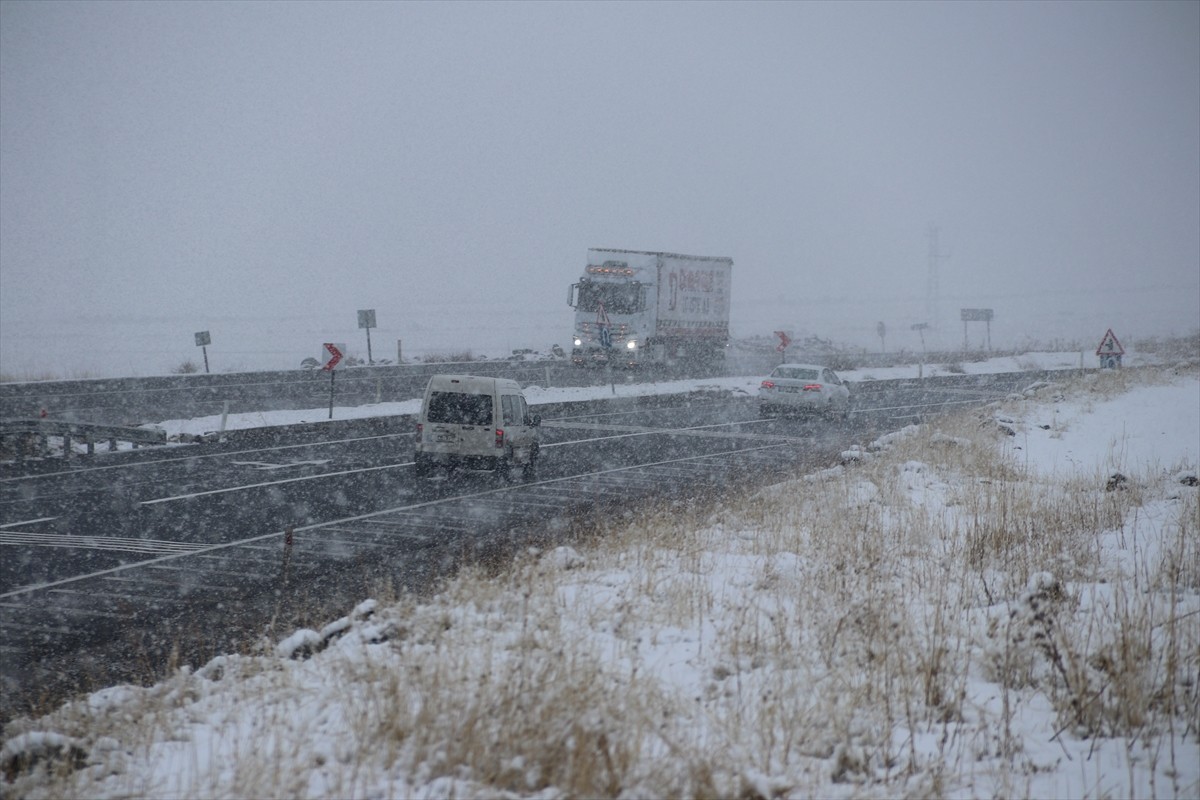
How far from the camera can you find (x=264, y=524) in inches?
546

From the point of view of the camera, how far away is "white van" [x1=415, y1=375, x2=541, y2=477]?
18281mm

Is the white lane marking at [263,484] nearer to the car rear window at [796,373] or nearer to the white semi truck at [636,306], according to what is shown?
the car rear window at [796,373]

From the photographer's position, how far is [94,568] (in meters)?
10.9

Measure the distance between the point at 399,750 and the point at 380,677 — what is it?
100 centimetres

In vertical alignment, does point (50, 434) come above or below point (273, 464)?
above

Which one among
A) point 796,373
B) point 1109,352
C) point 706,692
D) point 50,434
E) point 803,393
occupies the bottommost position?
point 706,692

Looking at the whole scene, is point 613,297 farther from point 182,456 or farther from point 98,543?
point 98,543

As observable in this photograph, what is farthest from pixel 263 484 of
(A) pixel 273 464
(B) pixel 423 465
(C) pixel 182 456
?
(C) pixel 182 456

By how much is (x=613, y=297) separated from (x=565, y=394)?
331 inches

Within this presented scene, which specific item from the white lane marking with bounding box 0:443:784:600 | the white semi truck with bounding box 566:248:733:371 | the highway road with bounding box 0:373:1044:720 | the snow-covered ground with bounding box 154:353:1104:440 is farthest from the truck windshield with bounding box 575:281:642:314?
the white lane marking with bounding box 0:443:784:600

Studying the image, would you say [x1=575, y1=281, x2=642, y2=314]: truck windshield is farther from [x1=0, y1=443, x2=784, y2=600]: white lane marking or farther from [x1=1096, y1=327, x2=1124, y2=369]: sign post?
[x1=0, y1=443, x2=784, y2=600]: white lane marking

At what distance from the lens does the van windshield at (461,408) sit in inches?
722

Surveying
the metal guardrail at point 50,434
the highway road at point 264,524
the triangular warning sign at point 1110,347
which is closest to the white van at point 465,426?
the highway road at point 264,524

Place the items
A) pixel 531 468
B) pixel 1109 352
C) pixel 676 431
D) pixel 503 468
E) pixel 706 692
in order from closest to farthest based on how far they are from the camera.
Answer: pixel 706 692 < pixel 503 468 < pixel 531 468 < pixel 676 431 < pixel 1109 352
